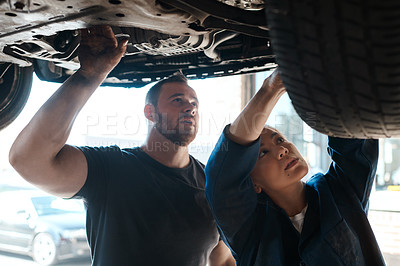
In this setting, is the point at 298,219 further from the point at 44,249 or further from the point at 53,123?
the point at 44,249

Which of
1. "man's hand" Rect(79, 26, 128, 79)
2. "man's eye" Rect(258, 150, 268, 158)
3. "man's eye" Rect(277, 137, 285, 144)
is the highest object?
"man's hand" Rect(79, 26, 128, 79)

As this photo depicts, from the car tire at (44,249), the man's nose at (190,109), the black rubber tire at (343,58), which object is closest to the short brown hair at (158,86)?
the man's nose at (190,109)

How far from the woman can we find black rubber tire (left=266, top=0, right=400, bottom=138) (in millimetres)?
292

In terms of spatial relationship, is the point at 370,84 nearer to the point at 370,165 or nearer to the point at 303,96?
the point at 303,96

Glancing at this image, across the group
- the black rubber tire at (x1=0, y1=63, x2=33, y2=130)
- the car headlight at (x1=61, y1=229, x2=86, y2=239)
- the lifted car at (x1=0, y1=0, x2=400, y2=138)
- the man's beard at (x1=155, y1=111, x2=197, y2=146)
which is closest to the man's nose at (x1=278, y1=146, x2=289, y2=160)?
the lifted car at (x1=0, y1=0, x2=400, y2=138)

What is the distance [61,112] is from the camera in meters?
1.15

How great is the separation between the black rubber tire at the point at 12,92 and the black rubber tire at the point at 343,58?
1.25 meters

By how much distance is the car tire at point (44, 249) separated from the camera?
3740 mm

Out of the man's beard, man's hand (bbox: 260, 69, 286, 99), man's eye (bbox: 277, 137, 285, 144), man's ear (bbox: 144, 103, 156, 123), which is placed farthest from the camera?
man's ear (bbox: 144, 103, 156, 123)

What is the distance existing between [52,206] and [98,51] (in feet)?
10.8

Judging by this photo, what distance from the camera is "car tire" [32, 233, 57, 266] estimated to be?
374cm

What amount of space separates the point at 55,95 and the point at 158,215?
20.6 inches

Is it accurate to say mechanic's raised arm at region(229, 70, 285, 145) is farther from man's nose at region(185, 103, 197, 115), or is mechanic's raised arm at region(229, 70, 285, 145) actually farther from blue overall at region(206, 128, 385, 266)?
man's nose at region(185, 103, 197, 115)

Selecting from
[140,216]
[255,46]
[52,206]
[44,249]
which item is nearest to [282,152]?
[255,46]
